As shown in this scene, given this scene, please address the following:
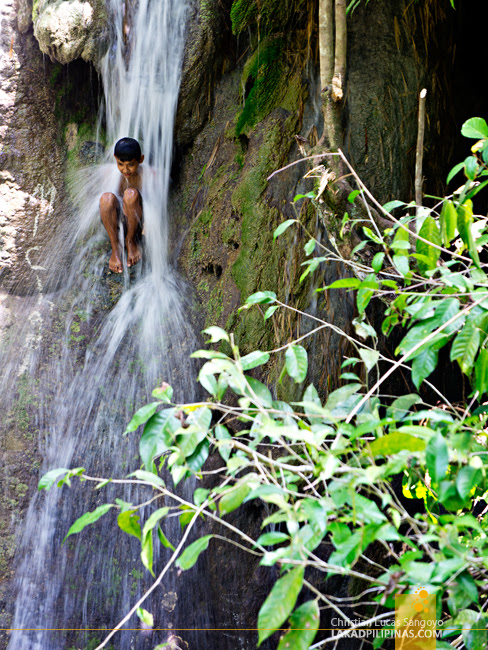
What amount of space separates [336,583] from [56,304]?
250 cm

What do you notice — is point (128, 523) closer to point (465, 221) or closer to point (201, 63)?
point (465, 221)

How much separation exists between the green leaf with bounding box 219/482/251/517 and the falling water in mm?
1916

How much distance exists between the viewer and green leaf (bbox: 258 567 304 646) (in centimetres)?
118

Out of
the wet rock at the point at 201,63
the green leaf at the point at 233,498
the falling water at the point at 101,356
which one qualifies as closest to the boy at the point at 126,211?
the falling water at the point at 101,356

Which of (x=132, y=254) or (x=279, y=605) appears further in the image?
(x=132, y=254)

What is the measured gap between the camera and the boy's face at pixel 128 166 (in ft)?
13.4

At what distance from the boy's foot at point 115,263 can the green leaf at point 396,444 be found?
3.11m

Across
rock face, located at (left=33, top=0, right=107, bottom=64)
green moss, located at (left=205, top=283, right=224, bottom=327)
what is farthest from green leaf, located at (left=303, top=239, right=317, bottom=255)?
rock face, located at (left=33, top=0, right=107, bottom=64)

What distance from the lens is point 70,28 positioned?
13.6 ft

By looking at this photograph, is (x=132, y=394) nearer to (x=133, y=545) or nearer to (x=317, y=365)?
(x=133, y=545)

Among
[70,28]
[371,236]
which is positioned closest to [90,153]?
[70,28]

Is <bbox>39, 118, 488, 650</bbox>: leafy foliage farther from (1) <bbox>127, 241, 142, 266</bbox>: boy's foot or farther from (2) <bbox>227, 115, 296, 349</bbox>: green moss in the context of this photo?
(1) <bbox>127, 241, 142, 266</bbox>: boy's foot

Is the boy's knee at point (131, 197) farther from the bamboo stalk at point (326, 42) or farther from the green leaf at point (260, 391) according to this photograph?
the green leaf at point (260, 391)

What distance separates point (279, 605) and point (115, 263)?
10.6ft
